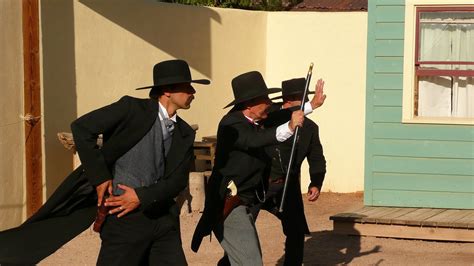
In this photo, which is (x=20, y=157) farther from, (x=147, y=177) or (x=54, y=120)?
(x=147, y=177)

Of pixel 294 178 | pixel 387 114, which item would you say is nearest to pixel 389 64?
pixel 387 114

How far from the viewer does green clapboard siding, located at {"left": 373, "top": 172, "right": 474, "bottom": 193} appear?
1166 centimetres

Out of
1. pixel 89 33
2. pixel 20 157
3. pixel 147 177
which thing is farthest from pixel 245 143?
pixel 89 33

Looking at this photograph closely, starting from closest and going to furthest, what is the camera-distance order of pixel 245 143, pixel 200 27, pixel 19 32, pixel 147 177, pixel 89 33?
pixel 147 177, pixel 245 143, pixel 19 32, pixel 89 33, pixel 200 27

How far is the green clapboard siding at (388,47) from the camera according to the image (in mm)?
11727

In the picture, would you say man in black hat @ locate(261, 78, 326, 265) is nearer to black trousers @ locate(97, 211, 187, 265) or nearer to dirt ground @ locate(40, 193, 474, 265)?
dirt ground @ locate(40, 193, 474, 265)

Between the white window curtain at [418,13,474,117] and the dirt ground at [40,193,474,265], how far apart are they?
1.42 m

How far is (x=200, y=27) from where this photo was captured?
1424 cm

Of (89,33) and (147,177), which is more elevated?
(89,33)

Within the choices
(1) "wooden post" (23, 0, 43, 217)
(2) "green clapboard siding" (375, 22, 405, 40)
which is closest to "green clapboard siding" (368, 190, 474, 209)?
(2) "green clapboard siding" (375, 22, 405, 40)

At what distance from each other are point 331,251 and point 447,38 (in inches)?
112

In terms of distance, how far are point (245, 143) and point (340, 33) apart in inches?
297

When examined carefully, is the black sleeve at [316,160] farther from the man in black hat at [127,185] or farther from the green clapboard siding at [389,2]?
the green clapboard siding at [389,2]

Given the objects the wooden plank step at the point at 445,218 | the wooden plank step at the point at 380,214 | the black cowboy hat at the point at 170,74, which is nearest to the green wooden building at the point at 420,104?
the wooden plank step at the point at 380,214
